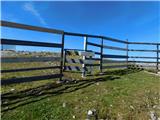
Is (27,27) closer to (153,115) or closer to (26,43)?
(26,43)

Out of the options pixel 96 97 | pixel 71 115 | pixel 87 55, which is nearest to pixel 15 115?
pixel 71 115

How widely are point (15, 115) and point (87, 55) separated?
564 cm

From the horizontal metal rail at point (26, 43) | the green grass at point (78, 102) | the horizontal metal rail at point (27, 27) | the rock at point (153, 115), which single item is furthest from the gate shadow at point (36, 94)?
the rock at point (153, 115)

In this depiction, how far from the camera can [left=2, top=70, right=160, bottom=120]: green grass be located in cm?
525

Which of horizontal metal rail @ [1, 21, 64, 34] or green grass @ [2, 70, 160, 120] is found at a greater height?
horizontal metal rail @ [1, 21, 64, 34]

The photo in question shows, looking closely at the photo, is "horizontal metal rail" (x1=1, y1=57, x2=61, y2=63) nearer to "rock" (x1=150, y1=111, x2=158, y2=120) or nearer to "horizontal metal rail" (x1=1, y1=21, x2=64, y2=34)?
"horizontal metal rail" (x1=1, y1=21, x2=64, y2=34)

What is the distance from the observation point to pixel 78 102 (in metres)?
6.00

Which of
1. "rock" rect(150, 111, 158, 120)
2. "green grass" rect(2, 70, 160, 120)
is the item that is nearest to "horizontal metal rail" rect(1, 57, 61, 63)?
"green grass" rect(2, 70, 160, 120)

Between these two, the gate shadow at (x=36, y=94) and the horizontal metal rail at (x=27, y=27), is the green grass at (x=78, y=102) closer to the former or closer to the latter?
the gate shadow at (x=36, y=94)

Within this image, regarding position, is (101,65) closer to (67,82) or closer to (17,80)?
(67,82)

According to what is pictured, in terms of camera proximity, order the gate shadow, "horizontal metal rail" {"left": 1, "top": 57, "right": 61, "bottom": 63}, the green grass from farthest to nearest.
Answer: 1. "horizontal metal rail" {"left": 1, "top": 57, "right": 61, "bottom": 63}
2. the gate shadow
3. the green grass

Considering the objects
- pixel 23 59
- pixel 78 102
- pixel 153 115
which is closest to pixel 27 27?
pixel 23 59

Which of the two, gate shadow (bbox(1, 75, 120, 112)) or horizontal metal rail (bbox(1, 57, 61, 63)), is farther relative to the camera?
horizontal metal rail (bbox(1, 57, 61, 63))

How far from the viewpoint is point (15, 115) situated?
5.01 metres
